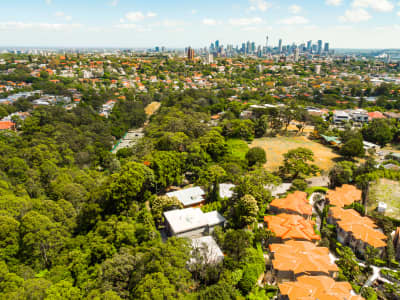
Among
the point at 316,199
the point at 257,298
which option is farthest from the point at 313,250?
the point at 316,199

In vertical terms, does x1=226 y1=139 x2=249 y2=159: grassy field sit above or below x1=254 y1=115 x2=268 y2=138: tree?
below

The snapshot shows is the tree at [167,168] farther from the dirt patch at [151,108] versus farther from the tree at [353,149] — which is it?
the dirt patch at [151,108]

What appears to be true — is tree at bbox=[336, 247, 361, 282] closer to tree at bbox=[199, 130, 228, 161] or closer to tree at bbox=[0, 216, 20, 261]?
tree at bbox=[199, 130, 228, 161]

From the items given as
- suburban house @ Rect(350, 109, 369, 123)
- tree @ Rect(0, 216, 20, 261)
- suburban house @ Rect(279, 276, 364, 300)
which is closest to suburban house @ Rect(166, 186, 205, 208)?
suburban house @ Rect(279, 276, 364, 300)

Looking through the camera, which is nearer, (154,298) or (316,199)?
(154,298)

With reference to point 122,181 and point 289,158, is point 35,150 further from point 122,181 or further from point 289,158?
point 289,158

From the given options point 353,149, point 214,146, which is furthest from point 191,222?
point 353,149

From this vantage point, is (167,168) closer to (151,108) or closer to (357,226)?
(357,226)
